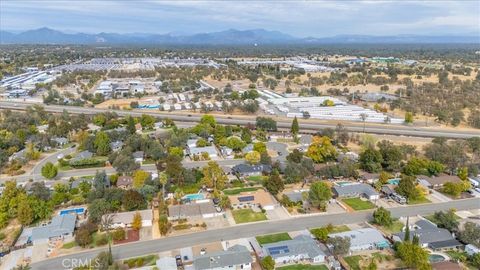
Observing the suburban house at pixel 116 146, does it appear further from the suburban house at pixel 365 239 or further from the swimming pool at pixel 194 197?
the suburban house at pixel 365 239

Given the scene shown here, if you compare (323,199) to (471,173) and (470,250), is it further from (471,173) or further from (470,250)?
(471,173)

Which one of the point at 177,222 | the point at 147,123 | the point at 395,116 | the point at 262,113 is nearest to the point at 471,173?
the point at 395,116

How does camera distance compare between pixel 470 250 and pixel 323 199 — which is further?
pixel 323 199

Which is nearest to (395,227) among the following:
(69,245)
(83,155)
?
(69,245)

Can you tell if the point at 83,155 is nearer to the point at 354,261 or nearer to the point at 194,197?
the point at 194,197

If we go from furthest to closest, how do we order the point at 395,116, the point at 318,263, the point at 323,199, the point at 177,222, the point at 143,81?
1. the point at 143,81
2. the point at 395,116
3. the point at 323,199
4. the point at 177,222
5. the point at 318,263

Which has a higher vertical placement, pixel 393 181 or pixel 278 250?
pixel 393 181
